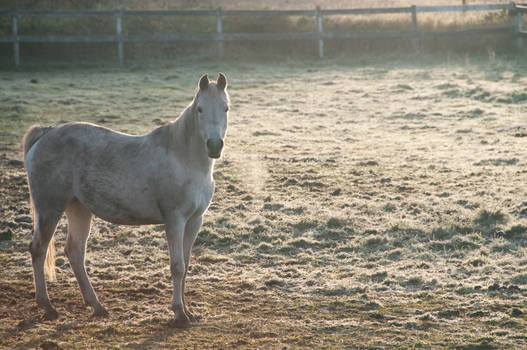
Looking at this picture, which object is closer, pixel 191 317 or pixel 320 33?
pixel 191 317

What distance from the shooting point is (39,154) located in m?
5.44

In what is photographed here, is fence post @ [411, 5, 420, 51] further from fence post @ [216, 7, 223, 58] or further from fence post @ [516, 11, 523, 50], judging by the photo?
fence post @ [216, 7, 223, 58]

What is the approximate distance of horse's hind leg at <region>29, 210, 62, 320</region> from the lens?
17.7 ft

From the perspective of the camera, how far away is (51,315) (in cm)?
540

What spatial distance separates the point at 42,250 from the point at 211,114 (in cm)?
188

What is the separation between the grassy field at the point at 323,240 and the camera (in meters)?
5.18

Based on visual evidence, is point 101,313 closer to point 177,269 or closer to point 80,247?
point 80,247

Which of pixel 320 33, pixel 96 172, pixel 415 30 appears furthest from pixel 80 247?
pixel 415 30

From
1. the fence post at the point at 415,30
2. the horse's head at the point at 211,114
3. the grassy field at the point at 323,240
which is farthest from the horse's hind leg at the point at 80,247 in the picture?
the fence post at the point at 415,30

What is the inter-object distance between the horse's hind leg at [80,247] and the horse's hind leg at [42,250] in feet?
0.67

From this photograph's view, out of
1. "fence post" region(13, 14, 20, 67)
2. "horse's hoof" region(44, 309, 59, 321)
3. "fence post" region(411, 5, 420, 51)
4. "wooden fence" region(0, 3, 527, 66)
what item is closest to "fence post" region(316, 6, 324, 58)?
"wooden fence" region(0, 3, 527, 66)

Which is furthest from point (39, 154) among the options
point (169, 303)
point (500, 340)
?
point (500, 340)

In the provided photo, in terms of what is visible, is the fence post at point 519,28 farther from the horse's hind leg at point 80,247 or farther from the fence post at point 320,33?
the horse's hind leg at point 80,247

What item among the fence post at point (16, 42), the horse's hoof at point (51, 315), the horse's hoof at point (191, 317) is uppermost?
the fence post at point (16, 42)
